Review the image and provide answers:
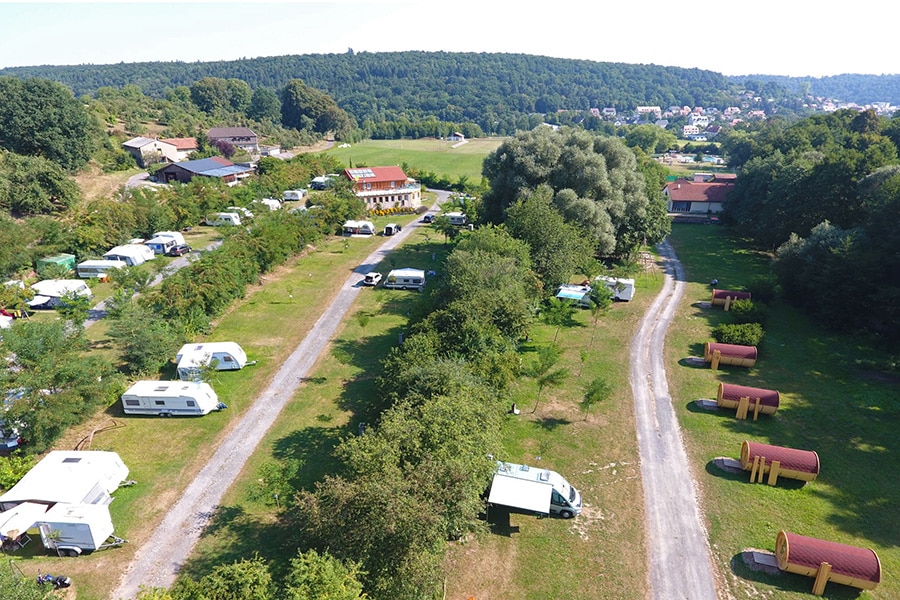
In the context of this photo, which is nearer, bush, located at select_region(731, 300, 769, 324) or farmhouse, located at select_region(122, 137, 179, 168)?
bush, located at select_region(731, 300, 769, 324)

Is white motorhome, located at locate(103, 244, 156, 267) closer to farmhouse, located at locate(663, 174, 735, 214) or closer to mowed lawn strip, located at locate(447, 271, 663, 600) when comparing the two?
mowed lawn strip, located at locate(447, 271, 663, 600)

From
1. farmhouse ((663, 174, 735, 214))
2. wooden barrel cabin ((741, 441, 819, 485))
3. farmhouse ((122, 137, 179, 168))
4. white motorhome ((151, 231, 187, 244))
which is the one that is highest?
farmhouse ((122, 137, 179, 168))

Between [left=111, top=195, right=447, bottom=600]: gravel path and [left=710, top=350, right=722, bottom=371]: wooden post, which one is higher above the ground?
[left=710, top=350, right=722, bottom=371]: wooden post

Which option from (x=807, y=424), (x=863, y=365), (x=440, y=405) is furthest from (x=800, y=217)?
(x=440, y=405)

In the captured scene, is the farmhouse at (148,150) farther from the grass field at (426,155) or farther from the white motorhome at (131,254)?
the white motorhome at (131,254)

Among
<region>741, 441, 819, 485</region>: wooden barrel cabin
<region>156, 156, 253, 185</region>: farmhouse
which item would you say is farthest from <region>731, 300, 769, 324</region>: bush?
<region>156, 156, 253, 185</region>: farmhouse

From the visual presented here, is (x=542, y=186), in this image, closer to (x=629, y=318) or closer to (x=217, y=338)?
(x=629, y=318)
